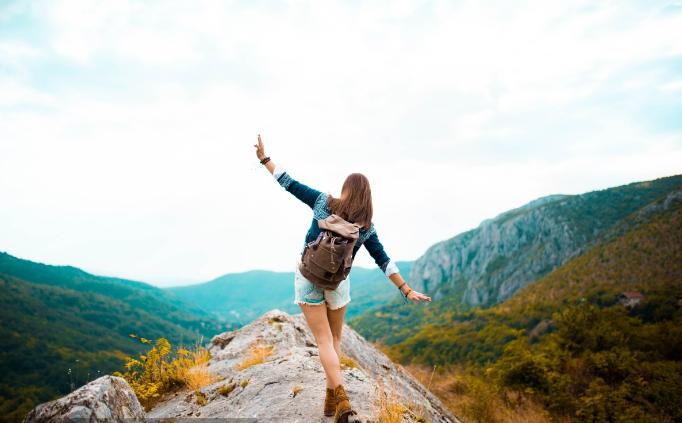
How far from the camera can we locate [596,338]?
63.4ft

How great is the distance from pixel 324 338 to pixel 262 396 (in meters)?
1.97

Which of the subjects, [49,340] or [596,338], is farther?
[49,340]

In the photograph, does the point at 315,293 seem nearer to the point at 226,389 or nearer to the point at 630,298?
the point at 226,389

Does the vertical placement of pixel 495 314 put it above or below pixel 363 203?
below

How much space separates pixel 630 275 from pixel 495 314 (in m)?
36.4

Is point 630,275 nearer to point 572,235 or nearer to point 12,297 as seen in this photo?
point 572,235

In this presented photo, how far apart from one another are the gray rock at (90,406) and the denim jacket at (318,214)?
2.66 meters

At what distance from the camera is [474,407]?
995cm

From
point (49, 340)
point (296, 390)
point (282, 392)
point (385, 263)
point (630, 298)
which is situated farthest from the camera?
point (49, 340)

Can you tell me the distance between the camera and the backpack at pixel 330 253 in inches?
145

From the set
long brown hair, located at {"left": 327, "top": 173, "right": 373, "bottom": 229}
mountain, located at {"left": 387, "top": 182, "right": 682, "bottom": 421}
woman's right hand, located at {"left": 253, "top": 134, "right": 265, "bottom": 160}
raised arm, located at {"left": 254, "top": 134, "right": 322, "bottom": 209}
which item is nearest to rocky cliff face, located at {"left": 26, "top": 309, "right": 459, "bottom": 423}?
long brown hair, located at {"left": 327, "top": 173, "right": 373, "bottom": 229}

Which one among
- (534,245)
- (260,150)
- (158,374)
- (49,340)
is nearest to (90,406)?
(260,150)

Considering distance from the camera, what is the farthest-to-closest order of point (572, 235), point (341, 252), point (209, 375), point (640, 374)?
1. point (572, 235)
2. point (640, 374)
3. point (209, 375)
4. point (341, 252)

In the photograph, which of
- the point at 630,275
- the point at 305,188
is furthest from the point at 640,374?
the point at 630,275
